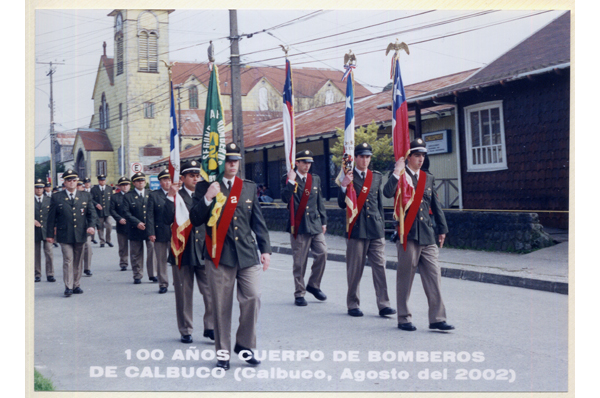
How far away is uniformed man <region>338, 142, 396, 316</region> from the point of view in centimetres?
738

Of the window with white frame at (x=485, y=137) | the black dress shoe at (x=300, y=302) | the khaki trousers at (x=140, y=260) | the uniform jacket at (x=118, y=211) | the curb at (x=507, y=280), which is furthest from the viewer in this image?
the window with white frame at (x=485, y=137)

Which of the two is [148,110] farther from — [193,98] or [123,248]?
[123,248]

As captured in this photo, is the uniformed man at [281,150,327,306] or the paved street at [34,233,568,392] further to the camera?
the uniformed man at [281,150,327,306]

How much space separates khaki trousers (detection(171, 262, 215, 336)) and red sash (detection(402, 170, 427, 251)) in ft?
6.97

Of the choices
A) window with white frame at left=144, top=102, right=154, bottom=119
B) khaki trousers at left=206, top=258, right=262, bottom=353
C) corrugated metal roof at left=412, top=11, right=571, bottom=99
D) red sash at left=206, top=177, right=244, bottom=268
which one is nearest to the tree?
corrugated metal roof at left=412, top=11, right=571, bottom=99

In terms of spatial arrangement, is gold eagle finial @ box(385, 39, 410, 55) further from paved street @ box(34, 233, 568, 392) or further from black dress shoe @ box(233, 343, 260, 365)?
black dress shoe @ box(233, 343, 260, 365)

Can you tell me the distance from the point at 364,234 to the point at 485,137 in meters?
7.61

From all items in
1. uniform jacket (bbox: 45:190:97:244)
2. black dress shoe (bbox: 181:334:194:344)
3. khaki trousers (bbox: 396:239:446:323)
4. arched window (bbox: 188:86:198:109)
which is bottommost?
black dress shoe (bbox: 181:334:194:344)

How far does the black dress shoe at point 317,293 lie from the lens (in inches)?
327

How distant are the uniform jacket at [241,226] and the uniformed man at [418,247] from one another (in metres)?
1.58

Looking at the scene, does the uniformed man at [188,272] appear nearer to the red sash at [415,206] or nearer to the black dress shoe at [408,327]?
the black dress shoe at [408,327]

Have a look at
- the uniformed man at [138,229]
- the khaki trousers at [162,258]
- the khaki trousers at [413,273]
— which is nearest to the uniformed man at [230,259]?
the khaki trousers at [413,273]

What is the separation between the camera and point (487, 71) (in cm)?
1423

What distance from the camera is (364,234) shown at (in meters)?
7.42
